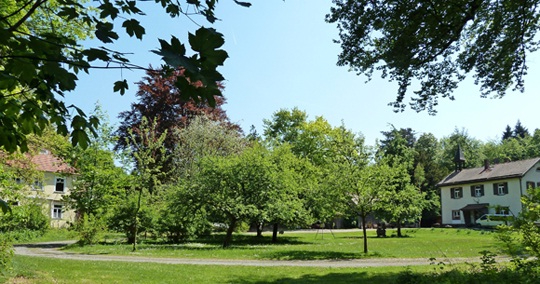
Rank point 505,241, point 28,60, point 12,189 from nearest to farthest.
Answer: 1. point 28,60
2. point 505,241
3. point 12,189

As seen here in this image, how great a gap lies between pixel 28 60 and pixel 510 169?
52626 mm

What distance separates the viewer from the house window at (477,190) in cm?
4906

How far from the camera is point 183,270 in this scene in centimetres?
1231

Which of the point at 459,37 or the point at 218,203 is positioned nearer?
the point at 459,37

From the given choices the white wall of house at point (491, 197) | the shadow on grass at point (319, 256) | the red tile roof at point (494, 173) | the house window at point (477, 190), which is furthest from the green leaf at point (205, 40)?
the house window at point (477, 190)

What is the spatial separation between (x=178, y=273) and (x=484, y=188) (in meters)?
46.7

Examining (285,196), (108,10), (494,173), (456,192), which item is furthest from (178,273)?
(456,192)

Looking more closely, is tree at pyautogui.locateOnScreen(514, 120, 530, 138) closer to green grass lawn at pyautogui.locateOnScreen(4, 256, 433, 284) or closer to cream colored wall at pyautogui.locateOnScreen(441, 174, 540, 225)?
cream colored wall at pyautogui.locateOnScreen(441, 174, 540, 225)

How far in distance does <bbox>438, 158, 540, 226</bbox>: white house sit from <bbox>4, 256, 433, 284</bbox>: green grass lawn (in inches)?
1388

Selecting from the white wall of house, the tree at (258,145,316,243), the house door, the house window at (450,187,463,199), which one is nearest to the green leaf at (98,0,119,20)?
A: the tree at (258,145,316,243)

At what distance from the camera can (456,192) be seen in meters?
52.6

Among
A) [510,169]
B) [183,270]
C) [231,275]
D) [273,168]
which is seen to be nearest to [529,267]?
[231,275]

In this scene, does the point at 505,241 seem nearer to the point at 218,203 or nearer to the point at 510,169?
the point at 218,203

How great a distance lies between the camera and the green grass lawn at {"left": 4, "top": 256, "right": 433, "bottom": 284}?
411 inches
